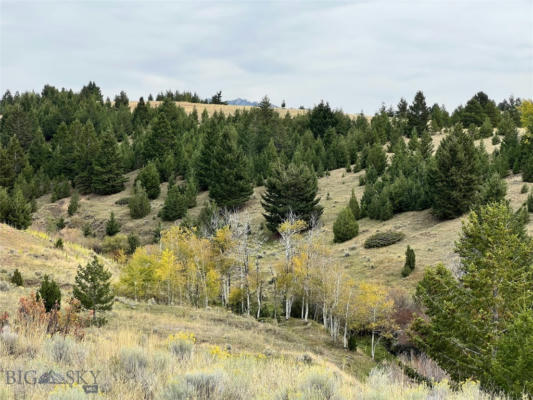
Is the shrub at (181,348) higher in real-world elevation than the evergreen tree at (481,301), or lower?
higher

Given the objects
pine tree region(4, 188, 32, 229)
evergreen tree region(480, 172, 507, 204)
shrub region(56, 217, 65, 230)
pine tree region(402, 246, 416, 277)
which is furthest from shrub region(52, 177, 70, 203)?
evergreen tree region(480, 172, 507, 204)

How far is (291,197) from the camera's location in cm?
5028

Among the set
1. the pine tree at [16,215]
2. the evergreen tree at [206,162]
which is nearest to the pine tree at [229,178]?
the evergreen tree at [206,162]

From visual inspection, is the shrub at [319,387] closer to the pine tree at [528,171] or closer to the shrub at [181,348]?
the shrub at [181,348]

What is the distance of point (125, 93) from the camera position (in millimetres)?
126750

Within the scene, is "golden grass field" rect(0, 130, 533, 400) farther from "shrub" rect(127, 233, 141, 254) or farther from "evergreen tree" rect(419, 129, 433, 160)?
"evergreen tree" rect(419, 129, 433, 160)

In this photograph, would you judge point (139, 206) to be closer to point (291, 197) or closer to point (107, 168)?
point (107, 168)

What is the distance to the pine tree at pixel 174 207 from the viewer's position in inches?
2197

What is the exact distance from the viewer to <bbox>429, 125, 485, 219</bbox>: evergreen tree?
137 feet

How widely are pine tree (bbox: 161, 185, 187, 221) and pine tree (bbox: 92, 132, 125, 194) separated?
15.9m

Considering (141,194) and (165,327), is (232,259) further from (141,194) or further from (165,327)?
(141,194)

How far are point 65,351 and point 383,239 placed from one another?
3730cm

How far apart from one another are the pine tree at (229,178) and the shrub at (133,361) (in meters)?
50.4

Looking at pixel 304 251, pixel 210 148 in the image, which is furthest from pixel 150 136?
pixel 304 251
